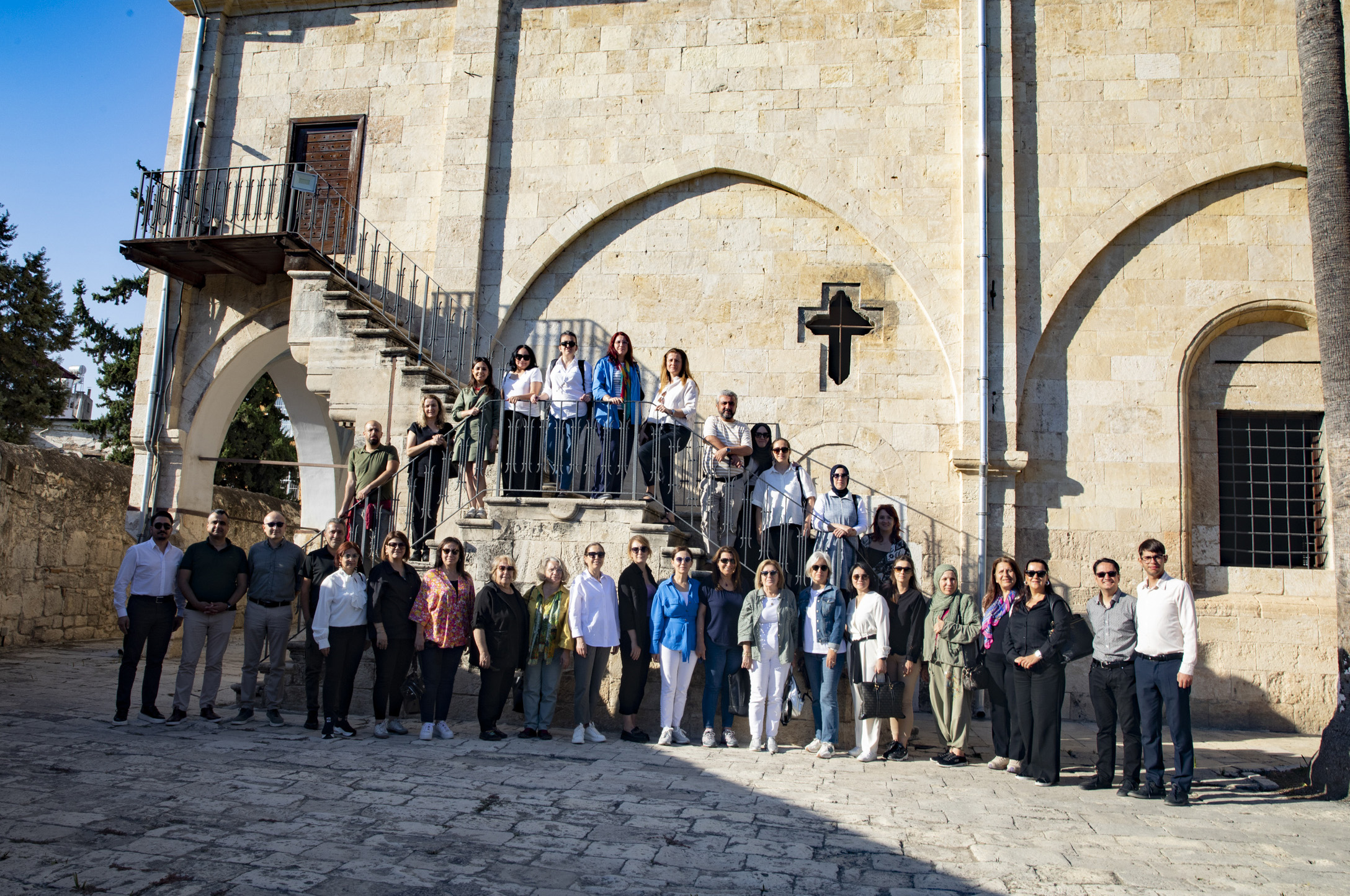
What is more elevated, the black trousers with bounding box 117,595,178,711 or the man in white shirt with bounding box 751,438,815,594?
the man in white shirt with bounding box 751,438,815,594

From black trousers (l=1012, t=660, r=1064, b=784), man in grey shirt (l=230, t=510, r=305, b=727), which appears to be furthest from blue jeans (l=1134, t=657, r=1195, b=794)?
man in grey shirt (l=230, t=510, r=305, b=727)

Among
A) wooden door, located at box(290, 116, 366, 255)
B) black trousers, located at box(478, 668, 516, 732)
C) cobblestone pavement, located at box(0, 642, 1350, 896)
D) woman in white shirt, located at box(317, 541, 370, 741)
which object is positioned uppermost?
wooden door, located at box(290, 116, 366, 255)

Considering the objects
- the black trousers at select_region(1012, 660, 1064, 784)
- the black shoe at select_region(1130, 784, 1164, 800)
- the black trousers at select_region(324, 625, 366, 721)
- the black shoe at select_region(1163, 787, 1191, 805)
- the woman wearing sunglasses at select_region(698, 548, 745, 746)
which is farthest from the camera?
the woman wearing sunglasses at select_region(698, 548, 745, 746)

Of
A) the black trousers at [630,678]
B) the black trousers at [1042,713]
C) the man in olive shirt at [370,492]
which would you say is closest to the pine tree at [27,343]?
the man in olive shirt at [370,492]

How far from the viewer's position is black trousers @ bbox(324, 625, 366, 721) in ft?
23.7

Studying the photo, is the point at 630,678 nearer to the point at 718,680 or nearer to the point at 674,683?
the point at 674,683

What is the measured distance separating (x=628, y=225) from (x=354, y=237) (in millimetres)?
3504

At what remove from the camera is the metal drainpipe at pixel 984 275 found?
10055mm

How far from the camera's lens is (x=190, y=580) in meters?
7.62

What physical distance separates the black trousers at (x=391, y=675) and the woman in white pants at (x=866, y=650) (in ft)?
11.5

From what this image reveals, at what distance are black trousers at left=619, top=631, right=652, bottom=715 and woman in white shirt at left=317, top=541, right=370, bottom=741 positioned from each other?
2040mm

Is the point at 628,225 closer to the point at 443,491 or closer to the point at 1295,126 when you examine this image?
the point at 443,491

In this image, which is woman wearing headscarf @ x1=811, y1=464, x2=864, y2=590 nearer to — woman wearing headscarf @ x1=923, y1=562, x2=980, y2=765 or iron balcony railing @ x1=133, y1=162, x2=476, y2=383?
woman wearing headscarf @ x1=923, y1=562, x2=980, y2=765

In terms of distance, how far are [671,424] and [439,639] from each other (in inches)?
112
